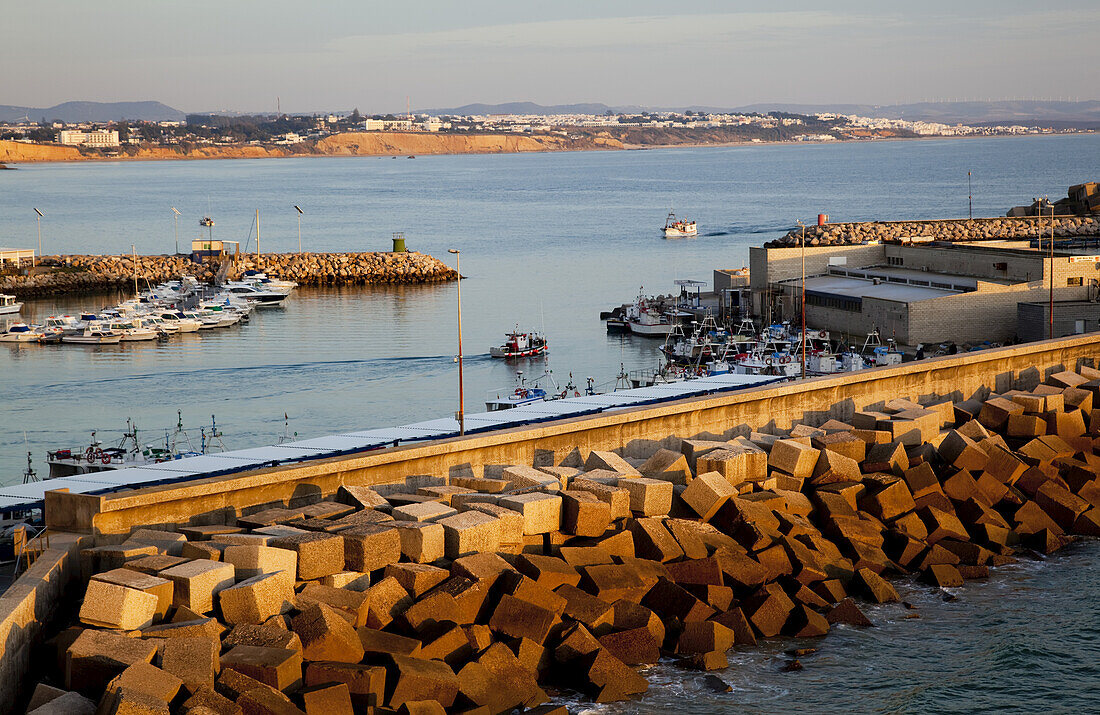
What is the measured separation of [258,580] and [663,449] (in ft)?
23.7

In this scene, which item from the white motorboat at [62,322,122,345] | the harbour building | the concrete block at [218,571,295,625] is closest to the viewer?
the concrete block at [218,571,295,625]

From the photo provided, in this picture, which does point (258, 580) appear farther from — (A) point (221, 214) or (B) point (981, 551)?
(A) point (221, 214)

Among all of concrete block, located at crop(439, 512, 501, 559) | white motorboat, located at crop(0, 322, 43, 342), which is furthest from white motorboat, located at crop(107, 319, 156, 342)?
concrete block, located at crop(439, 512, 501, 559)

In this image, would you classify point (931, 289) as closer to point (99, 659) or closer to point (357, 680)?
point (357, 680)

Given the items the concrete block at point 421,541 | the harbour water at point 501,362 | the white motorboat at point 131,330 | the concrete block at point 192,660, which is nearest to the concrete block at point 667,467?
the harbour water at point 501,362

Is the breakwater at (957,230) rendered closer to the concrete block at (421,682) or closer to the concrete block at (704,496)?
the concrete block at (704,496)

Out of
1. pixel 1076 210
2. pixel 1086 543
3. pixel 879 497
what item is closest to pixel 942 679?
pixel 879 497

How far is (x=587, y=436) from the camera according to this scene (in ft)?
58.0

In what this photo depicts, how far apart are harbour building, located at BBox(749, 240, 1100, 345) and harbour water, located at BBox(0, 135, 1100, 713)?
6.38m

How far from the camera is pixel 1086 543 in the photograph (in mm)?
17188

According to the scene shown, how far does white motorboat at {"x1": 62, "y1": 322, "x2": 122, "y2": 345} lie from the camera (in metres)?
48.2

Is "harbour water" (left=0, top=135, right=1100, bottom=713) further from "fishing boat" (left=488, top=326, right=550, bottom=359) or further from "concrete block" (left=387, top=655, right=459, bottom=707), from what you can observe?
"concrete block" (left=387, top=655, right=459, bottom=707)

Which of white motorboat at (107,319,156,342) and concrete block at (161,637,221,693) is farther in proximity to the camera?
white motorboat at (107,319,156,342)

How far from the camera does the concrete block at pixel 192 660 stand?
33.8 feet
